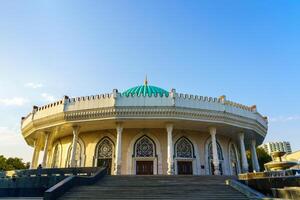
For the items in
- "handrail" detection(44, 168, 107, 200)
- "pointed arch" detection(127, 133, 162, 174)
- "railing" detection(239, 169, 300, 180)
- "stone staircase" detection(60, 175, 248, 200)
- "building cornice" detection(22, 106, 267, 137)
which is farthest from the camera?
"pointed arch" detection(127, 133, 162, 174)

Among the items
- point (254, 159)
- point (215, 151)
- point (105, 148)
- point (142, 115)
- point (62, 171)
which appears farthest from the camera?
point (254, 159)

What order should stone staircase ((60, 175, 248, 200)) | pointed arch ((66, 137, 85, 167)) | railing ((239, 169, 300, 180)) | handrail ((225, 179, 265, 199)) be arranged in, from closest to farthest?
handrail ((225, 179, 265, 199)) < stone staircase ((60, 175, 248, 200)) < railing ((239, 169, 300, 180)) < pointed arch ((66, 137, 85, 167))

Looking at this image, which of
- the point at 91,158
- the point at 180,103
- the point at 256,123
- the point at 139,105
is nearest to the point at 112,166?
the point at 91,158

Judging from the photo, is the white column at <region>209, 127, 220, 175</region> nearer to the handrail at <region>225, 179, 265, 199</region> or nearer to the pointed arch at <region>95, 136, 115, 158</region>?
the handrail at <region>225, 179, 265, 199</region>

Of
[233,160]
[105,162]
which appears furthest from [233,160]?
[105,162]

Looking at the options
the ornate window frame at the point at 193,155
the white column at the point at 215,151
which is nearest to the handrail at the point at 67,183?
the ornate window frame at the point at 193,155

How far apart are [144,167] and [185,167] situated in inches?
131

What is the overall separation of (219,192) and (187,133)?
10558mm

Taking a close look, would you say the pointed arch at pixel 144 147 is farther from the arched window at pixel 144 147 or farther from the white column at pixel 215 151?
the white column at pixel 215 151

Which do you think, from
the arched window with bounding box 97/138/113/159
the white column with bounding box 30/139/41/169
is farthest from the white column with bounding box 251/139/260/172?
the white column with bounding box 30/139/41/169

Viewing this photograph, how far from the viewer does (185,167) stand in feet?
65.9

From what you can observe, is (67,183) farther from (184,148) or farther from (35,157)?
(35,157)

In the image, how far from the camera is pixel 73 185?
446 inches

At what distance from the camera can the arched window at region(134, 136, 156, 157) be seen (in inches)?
784
